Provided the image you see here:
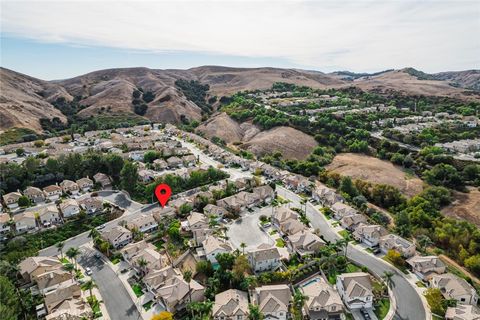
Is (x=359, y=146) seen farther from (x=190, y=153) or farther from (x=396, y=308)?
(x=396, y=308)

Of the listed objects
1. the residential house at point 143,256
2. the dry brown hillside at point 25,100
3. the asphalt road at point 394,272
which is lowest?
the residential house at point 143,256

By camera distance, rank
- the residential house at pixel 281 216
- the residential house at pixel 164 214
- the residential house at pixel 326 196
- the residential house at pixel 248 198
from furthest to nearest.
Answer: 1. the residential house at pixel 326 196
2. the residential house at pixel 248 198
3. the residential house at pixel 164 214
4. the residential house at pixel 281 216

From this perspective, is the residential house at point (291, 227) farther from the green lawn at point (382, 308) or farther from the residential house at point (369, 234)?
the green lawn at point (382, 308)

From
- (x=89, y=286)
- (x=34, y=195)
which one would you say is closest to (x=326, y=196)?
(x=89, y=286)

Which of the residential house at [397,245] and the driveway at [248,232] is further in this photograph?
the driveway at [248,232]

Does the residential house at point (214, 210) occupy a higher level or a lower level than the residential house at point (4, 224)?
higher

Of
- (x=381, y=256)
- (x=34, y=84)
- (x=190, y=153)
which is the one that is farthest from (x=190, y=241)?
(x=34, y=84)

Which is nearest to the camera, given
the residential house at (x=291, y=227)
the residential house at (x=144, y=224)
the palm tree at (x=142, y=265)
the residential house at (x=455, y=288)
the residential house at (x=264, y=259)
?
the residential house at (x=455, y=288)

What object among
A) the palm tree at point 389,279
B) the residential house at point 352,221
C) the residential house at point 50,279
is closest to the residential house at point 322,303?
the palm tree at point 389,279
